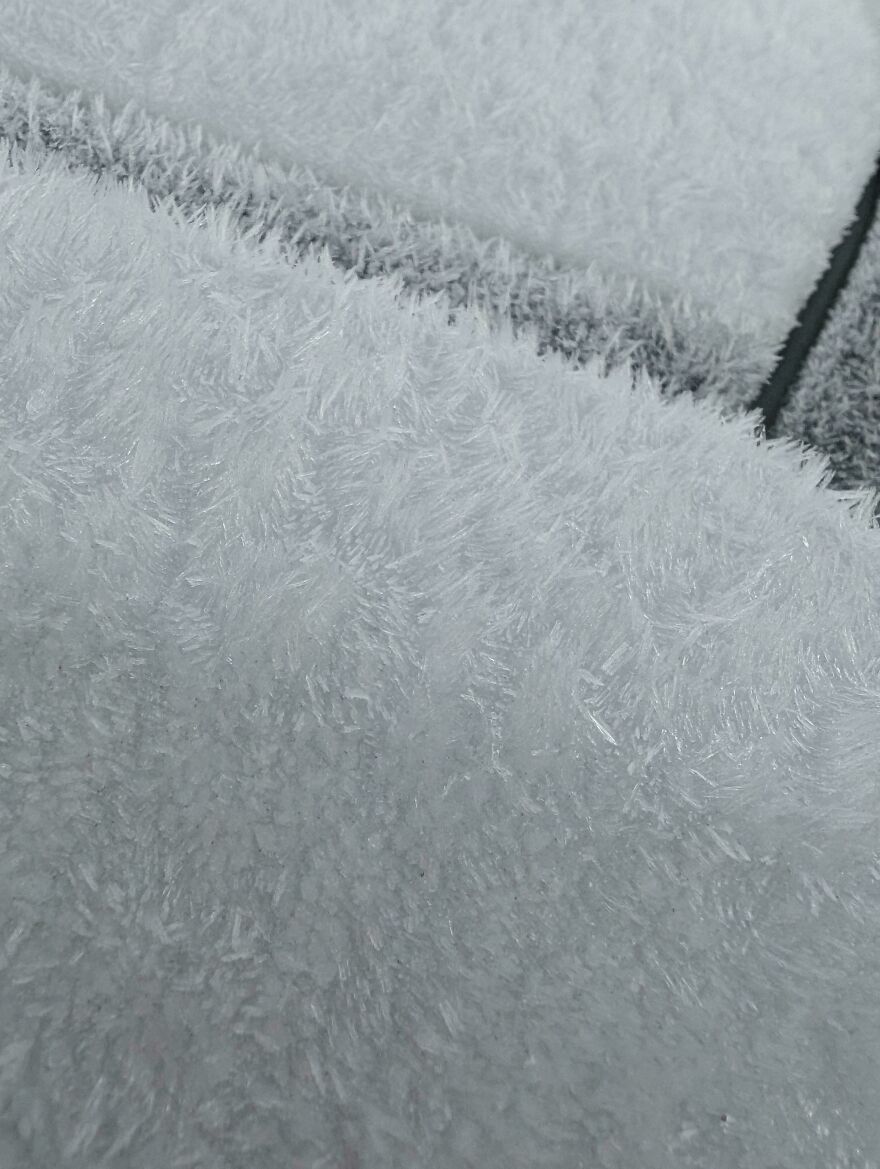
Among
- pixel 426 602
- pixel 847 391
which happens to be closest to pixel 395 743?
pixel 426 602

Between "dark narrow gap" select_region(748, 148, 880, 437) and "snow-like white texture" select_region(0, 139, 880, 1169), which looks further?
"dark narrow gap" select_region(748, 148, 880, 437)

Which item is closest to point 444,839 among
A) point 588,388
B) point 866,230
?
point 588,388

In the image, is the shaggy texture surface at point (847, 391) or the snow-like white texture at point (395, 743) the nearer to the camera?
the snow-like white texture at point (395, 743)

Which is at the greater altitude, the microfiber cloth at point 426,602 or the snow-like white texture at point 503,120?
the snow-like white texture at point 503,120

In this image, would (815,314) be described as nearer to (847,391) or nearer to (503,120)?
(847,391)

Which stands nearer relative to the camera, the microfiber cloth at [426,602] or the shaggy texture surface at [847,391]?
the microfiber cloth at [426,602]

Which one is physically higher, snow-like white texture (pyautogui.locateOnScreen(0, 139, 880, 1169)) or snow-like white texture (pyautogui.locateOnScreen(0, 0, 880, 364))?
snow-like white texture (pyautogui.locateOnScreen(0, 0, 880, 364))
